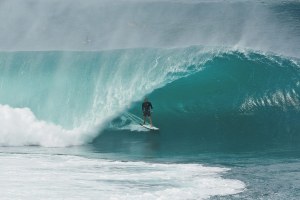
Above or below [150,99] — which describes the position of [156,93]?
above

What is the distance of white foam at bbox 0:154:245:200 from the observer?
9773 millimetres

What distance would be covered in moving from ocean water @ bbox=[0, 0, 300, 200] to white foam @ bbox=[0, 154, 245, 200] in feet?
0.07

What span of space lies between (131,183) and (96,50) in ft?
43.8

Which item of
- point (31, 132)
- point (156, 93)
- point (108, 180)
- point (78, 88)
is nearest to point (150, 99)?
point (156, 93)

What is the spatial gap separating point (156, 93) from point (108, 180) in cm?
930

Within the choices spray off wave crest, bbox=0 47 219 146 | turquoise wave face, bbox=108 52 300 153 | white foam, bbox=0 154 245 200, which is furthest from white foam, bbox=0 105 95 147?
white foam, bbox=0 154 245 200

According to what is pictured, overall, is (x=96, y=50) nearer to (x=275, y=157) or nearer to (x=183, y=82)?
(x=183, y=82)

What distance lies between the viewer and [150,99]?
65.6 feet

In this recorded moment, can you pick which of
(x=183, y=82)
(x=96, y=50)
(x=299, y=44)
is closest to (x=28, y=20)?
(x=96, y=50)

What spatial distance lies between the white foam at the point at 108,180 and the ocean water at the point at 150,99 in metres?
0.02

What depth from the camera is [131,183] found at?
10.8 m

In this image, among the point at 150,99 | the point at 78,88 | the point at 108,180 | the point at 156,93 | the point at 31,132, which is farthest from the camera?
the point at 78,88

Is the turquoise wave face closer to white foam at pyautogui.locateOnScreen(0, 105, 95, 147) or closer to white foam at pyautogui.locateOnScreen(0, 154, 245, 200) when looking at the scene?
white foam at pyautogui.locateOnScreen(0, 105, 95, 147)

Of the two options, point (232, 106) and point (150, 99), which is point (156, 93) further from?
point (232, 106)
